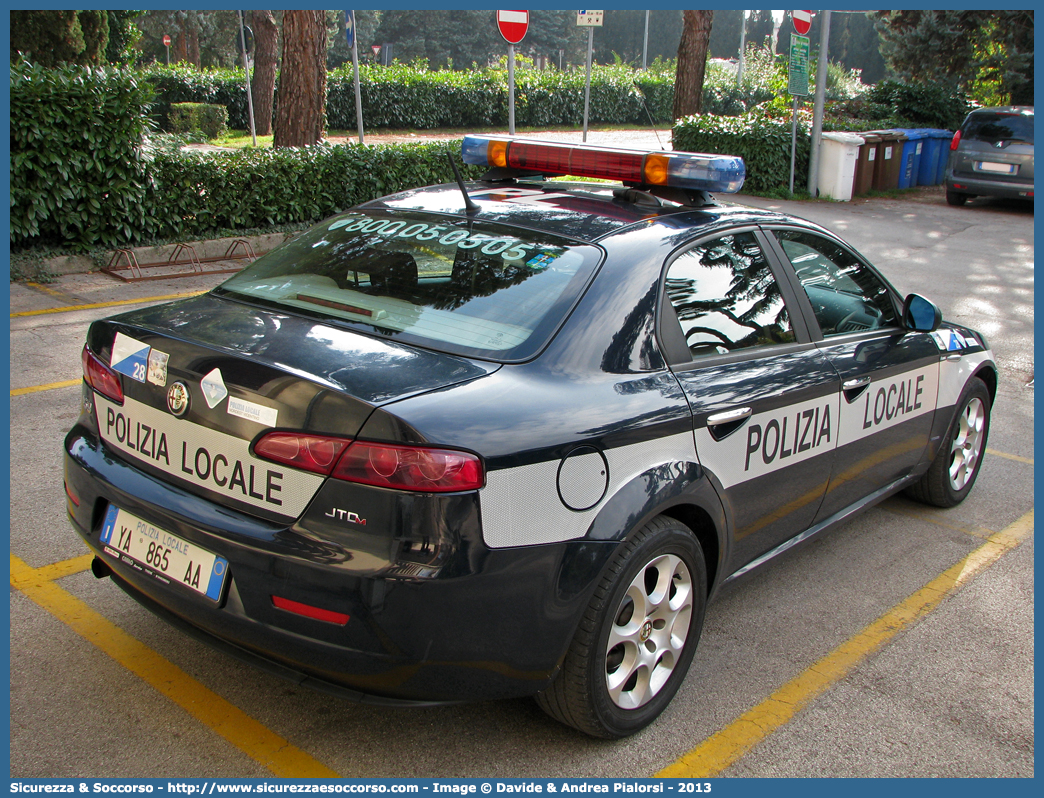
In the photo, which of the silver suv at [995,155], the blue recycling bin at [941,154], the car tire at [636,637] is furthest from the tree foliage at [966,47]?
the car tire at [636,637]

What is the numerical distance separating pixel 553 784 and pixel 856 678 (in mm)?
1260

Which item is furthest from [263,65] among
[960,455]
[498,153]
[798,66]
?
[960,455]

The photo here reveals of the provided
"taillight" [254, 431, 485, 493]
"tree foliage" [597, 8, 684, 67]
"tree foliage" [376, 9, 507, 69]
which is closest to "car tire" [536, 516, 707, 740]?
"taillight" [254, 431, 485, 493]

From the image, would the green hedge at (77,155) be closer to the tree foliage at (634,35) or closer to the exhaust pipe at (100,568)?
the exhaust pipe at (100,568)

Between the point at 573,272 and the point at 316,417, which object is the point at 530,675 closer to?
the point at 316,417

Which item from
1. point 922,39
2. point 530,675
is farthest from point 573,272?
point 922,39

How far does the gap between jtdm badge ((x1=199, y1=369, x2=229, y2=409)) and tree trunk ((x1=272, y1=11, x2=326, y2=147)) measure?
10.9 metres

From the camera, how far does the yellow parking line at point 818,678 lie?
9.20ft

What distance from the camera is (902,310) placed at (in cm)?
411

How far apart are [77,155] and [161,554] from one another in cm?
787

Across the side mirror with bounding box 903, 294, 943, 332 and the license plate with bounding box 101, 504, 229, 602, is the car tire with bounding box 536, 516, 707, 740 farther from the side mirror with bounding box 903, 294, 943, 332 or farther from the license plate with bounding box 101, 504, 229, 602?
the side mirror with bounding box 903, 294, 943, 332

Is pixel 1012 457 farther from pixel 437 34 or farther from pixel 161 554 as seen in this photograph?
pixel 437 34

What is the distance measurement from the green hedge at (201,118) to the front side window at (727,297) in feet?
85.5

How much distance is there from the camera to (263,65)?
1038 inches
